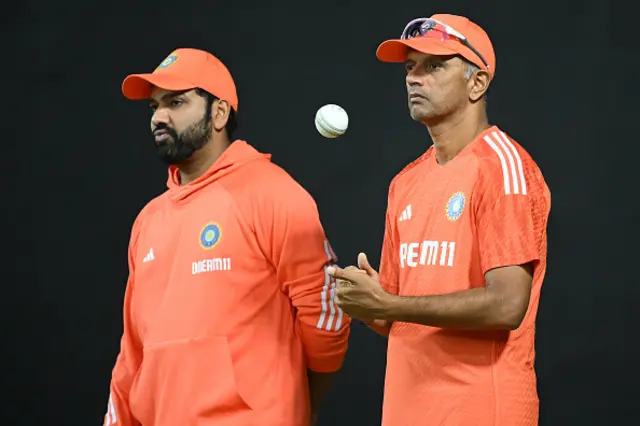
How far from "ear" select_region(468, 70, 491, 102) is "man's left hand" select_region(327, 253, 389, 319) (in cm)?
43

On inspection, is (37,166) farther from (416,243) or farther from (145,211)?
(416,243)

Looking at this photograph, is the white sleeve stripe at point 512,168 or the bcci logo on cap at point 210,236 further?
the bcci logo on cap at point 210,236

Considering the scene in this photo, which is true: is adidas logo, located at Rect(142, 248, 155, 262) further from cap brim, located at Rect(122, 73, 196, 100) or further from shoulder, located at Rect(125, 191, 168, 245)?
cap brim, located at Rect(122, 73, 196, 100)

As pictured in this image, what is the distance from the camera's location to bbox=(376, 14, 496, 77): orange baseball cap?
210cm

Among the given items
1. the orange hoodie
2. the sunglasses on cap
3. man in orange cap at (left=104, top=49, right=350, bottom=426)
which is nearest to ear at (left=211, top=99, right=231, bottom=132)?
man in orange cap at (left=104, top=49, right=350, bottom=426)

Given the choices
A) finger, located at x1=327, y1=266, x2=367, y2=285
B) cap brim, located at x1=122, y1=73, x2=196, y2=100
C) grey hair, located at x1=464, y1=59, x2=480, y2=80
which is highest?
→ cap brim, located at x1=122, y1=73, x2=196, y2=100

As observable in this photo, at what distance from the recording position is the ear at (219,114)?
102 inches

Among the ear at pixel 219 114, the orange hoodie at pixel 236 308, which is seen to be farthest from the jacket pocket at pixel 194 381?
the ear at pixel 219 114

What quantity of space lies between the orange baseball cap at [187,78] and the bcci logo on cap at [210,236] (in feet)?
1.11

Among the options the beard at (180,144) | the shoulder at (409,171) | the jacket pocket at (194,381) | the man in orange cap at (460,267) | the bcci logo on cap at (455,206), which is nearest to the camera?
the man in orange cap at (460,267)

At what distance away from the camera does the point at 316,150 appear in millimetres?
3230

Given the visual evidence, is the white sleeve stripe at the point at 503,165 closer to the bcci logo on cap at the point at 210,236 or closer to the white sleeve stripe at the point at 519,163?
the white sleeve stripe at the point at 519,163

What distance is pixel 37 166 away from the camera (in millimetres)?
3465

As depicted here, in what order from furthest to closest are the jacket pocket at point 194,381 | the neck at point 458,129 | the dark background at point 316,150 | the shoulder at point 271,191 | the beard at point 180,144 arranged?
the dark background at point 316,150
the beard at point 180,144
the shoulder at point 271,191
the jacket pocket at point 194,381
the neck at point 458,129
